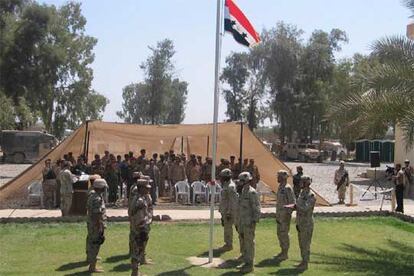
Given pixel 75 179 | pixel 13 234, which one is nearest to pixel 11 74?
pixel 75 179

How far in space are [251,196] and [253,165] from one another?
9610 millimetres

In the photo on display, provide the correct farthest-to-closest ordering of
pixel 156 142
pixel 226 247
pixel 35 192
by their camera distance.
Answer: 1. pixel 156 142
2. pixel 35 192
3. pixel 226 247

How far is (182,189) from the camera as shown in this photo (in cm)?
2011

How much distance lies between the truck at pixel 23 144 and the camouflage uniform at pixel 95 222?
31548 mm

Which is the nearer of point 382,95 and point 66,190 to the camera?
point 382,95

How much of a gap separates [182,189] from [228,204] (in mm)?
8159

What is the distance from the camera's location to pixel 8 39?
39.9 m

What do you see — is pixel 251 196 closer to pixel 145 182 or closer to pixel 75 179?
pixel 145 182

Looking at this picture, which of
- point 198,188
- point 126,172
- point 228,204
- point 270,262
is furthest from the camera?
point 198,188

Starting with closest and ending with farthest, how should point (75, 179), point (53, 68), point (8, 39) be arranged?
point (75, 179) → point (8, 39) → point (53, 68)

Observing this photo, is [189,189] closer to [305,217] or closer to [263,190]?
[263,190]

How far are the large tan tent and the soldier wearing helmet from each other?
32.5 feet

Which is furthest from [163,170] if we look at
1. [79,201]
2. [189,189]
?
[79,201]

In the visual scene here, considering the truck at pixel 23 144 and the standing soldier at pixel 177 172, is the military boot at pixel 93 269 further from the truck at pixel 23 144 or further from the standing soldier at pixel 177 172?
the truck at pixel 23 144
